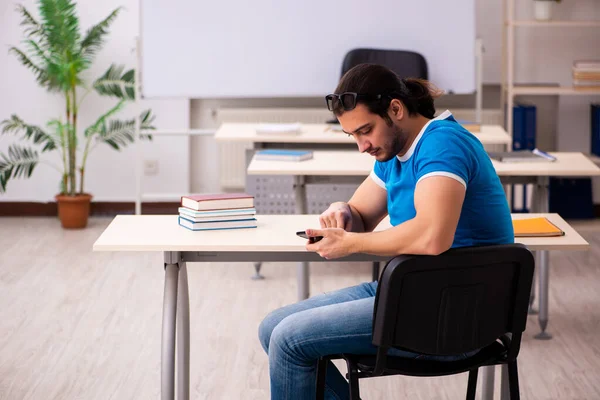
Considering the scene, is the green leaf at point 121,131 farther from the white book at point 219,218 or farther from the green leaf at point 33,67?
the white book at point 219,218

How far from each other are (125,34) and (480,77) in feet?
7.60

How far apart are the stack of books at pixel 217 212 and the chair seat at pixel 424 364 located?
2.17ft

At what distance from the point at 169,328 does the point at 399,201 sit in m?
0.76

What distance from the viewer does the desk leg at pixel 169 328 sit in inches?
100

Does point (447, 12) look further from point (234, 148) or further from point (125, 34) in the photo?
point (125, 34)

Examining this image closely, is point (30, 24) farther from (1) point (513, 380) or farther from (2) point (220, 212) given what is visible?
(1) point (513, 380)

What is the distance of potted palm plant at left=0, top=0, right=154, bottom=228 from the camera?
18.3 feet

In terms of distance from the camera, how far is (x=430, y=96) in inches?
90.0

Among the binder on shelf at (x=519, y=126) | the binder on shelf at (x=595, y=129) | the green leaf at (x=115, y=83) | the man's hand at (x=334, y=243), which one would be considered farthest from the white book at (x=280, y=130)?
the man's hand at (x=334, y=243)

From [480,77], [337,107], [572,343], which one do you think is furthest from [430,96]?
[480,77]

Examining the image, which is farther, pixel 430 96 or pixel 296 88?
pixel 296 88

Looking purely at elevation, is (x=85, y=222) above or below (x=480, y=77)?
below

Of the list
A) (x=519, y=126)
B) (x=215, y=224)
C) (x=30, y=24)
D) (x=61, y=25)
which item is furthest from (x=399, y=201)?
(x=30, y=24)

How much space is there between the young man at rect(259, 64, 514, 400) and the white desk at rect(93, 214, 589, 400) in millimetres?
246
